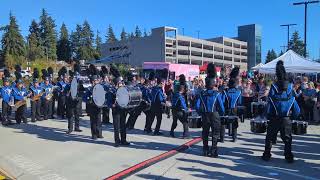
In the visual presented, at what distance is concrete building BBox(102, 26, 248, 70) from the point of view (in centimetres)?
10931

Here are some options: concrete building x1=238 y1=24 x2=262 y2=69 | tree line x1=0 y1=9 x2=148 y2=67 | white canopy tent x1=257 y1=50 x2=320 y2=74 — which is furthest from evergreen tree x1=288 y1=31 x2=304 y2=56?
white canopy tent x1=257 y1=50 x2=320 y2=74

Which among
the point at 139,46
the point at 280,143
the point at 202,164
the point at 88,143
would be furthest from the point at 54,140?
the point at 139,46

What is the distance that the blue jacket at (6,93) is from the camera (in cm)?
1534

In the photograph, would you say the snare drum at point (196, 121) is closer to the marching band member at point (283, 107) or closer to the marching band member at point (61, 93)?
the marching band member at point (283, 107)

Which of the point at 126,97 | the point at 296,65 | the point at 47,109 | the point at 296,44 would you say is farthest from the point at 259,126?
the point at 296,44

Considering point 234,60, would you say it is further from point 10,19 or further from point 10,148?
point 10,148

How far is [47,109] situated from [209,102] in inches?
375

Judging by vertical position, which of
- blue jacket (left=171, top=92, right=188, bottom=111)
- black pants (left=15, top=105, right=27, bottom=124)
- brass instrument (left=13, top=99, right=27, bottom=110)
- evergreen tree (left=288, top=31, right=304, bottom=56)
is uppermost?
evergreen tree (left=288, top=31, right=304, bottom=56)

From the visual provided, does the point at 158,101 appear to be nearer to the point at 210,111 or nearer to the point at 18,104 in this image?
the point at 210,111

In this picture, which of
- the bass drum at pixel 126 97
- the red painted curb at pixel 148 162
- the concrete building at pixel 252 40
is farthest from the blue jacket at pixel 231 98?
the concrete building at pixel 252 40

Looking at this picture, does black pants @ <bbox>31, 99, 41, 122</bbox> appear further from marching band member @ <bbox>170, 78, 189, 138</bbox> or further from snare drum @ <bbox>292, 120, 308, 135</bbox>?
snare drum @ <bbox>292, 120, 308, 135</bbox>

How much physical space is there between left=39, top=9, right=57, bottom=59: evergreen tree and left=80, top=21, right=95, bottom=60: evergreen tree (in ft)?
31.5

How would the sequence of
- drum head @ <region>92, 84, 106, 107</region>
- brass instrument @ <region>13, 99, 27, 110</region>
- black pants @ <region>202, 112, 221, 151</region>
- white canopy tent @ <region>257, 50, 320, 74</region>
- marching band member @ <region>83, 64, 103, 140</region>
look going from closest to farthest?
1. black pants @ <region>202, 112, 221, 151</region>
2. drum head @ <region>92, 84, 106, 107</region>
3. marching band member @ <region>83, 64, 103, 140</region>
4. brass instrument @ <region>13, 99, 27, 110</region>
5. white canopy tent @ <region>257, 50, 320, 74</region>

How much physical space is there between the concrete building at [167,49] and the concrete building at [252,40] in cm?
576
